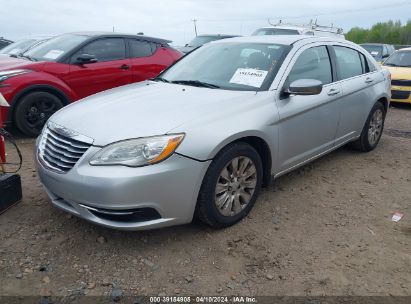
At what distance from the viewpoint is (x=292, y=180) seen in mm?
4398

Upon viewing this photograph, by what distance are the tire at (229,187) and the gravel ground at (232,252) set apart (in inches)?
5.8

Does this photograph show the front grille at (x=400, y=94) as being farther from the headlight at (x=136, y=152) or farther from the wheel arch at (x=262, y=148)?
the headlight at (x=136, y=152)

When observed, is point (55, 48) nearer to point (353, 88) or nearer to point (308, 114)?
point (308, 114)

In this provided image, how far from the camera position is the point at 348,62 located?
475 centimetres

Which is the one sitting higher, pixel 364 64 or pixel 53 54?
pixel 53 54

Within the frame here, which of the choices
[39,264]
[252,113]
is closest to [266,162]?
[252,113]

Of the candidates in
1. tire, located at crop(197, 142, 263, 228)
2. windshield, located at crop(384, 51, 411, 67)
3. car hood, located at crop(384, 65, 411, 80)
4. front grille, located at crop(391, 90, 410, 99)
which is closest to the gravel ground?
tire, located at crop(197, 142, 263, 228)

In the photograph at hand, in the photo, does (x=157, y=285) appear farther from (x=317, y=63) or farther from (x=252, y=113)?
(x=317, y=63)

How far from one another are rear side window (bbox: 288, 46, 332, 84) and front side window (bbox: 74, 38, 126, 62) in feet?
11.9

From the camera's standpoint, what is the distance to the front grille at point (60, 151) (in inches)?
112

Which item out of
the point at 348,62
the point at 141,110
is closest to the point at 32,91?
the point at 141,110

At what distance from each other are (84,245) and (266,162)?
171 centimetres

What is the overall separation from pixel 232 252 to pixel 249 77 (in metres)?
1.62

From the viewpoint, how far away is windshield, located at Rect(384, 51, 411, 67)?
9.43 meters
